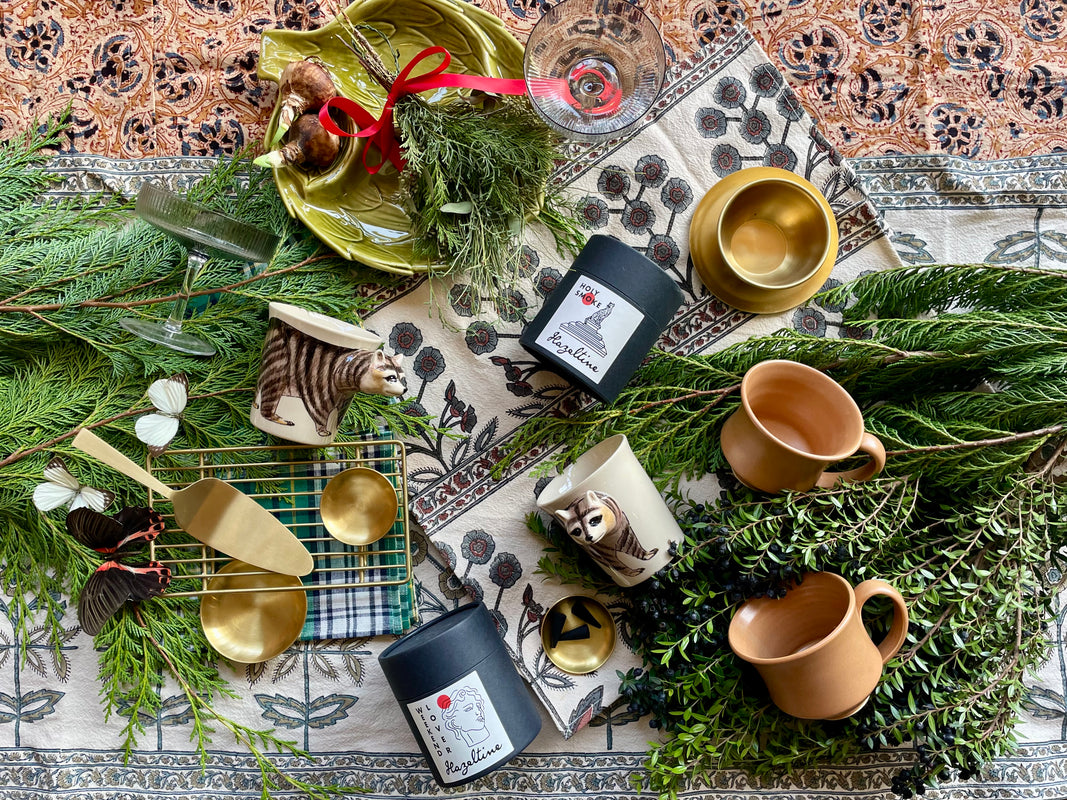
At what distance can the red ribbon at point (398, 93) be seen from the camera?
41.6 inches

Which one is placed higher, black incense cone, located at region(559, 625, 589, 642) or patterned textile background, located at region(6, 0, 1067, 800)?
patterned textile background, located at region(6, 0, 1067, 800)

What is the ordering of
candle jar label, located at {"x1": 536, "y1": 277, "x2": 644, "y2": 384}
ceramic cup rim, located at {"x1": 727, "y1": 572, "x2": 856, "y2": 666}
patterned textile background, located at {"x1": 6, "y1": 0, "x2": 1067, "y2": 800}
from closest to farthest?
ceramic cup rim, located at {"x1": 727, "y1": 572, "x2": 856, "y2": 666} → candle jar label, located at {"x1": 536, "y1": 277, "x2": 644, "y2": 384} → patterned textile background, located at {"x1": 6, "y1": 0, "x2": 1067, "y2": 800}

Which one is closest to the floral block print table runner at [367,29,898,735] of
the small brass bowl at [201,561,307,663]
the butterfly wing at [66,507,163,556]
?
the small brass bowl at [201,561,307,663]

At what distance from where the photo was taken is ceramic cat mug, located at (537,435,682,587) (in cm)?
98

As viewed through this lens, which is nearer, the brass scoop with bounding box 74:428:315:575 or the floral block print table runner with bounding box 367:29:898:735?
the brass scoop with bounding box 74:428:315:575

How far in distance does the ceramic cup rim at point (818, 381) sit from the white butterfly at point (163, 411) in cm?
77

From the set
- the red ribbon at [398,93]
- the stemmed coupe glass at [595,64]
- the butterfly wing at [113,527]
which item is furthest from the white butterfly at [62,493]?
the stemmed coupe glass at [595,64]

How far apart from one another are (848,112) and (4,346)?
1329mm

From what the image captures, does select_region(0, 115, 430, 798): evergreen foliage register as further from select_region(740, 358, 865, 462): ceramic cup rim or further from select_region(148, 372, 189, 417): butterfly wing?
select_region(740, 358, 865, 462): ceramic cup rim

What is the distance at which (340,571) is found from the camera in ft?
→ 3.75

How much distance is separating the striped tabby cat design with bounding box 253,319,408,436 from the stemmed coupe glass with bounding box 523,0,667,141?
0.44 meters

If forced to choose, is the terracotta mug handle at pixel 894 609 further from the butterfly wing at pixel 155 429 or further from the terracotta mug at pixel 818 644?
the butterfly wing at pixel 155 429

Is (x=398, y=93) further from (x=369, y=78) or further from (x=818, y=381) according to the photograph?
(x=818, y=381)

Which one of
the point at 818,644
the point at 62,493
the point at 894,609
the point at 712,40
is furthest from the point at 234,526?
the point at 712,40
